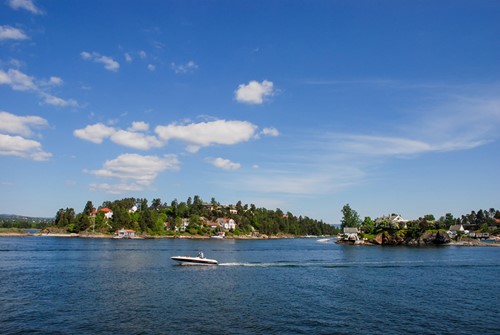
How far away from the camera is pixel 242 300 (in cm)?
5344

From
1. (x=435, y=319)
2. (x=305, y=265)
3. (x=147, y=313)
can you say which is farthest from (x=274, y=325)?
(x=305, y=265)

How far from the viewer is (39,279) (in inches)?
2689

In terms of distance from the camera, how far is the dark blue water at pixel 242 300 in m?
40.2

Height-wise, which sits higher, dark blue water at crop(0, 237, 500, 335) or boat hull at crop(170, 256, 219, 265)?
boat hull at crop(170, 256, 219, 265)

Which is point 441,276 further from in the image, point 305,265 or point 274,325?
point 274,325

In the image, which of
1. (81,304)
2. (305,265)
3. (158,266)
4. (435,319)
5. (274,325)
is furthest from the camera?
(305,265)

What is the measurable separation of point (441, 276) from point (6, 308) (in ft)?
254

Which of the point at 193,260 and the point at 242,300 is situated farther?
the point at 193,260

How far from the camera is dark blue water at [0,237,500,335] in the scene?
4022 cm

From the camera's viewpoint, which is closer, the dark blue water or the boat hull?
the dark blue water

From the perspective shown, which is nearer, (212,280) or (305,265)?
(212,280)

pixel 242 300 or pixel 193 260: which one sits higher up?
pixel 193 260

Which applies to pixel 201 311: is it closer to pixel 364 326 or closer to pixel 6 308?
pixel 364 326

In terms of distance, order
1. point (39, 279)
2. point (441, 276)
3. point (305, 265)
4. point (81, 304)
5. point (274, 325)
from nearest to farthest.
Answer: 1. point (274, 325)
2. point (81, 304)
3. point (39, 279)
4. point (441, 276)
5. point (305, 265)
